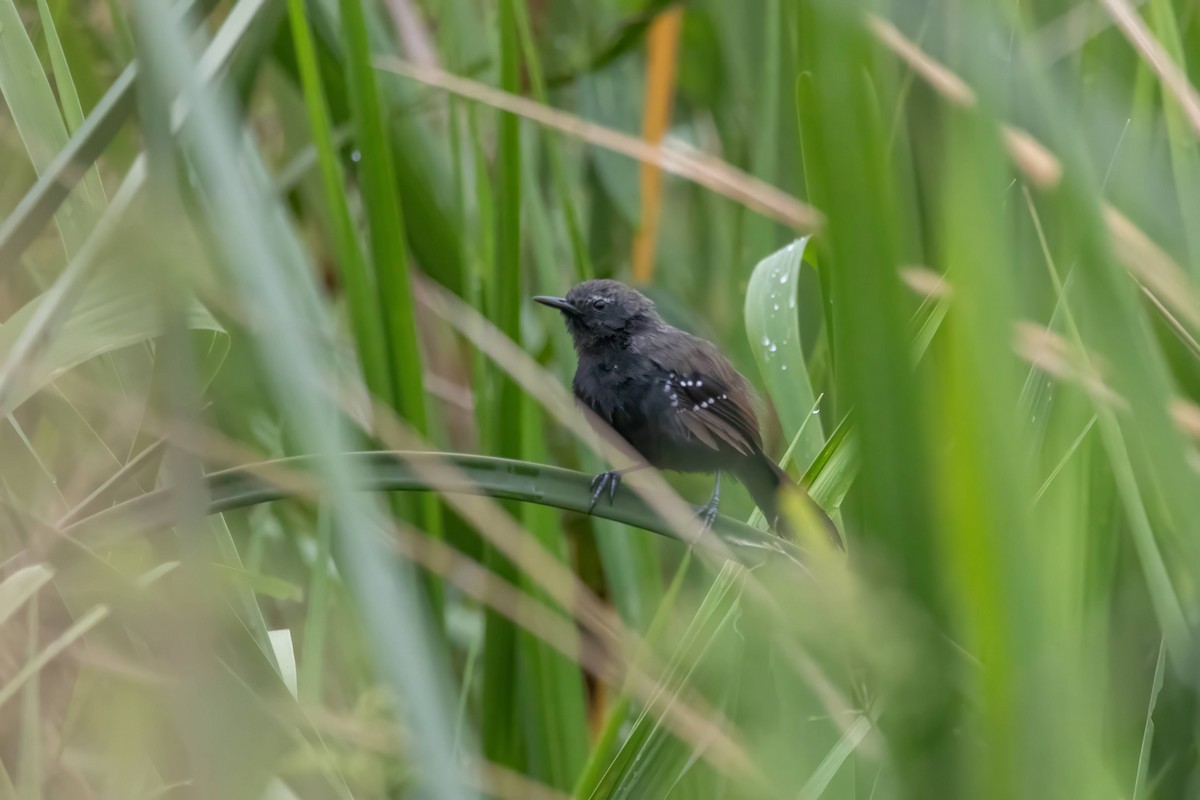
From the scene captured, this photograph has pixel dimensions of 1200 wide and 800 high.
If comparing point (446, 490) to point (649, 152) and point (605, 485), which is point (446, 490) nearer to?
point (605, 485)

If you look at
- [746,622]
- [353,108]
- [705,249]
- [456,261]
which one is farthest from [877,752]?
[705,249]

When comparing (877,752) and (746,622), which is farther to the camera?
(746,622)

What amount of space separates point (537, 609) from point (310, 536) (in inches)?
20.4

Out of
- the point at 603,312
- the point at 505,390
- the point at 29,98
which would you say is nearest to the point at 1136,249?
the point at 505,390

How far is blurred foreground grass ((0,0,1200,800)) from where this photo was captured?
58 cm

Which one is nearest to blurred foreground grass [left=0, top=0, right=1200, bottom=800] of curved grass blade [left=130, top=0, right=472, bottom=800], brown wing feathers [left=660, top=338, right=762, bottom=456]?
curved grass blade [left=130, top=0, right=472, bottom=800]

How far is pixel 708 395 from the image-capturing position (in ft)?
7.16

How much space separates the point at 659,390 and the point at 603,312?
19 cm

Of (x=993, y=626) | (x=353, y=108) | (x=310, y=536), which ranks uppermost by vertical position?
(x=353, y=108)

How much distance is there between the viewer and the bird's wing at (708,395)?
7.04ft

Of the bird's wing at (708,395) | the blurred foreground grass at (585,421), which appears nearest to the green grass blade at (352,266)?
the blurred foreground grass at (585,421)

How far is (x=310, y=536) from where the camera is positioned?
1.88m

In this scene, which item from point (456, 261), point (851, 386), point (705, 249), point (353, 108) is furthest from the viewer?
point (705, 249)

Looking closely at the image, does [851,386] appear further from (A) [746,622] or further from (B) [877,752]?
(A) [746,622]
